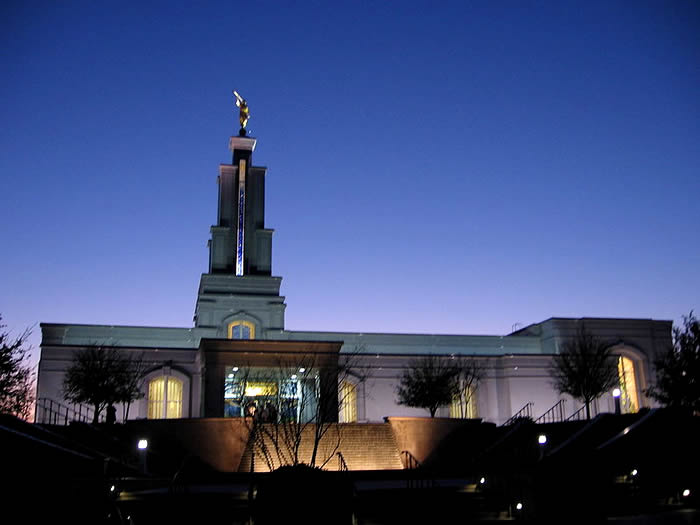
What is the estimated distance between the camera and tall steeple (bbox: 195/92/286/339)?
141 feet

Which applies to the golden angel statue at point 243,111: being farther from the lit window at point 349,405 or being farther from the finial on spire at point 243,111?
the lit window at point 349,405

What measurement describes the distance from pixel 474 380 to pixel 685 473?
23852 millimetres

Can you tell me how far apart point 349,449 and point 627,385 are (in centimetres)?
2210

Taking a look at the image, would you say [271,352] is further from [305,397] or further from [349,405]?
[349,405]

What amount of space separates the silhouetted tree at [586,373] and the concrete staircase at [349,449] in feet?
34.9

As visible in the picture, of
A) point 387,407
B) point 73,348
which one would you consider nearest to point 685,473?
point 387,407

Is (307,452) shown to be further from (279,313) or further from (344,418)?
(279,313)

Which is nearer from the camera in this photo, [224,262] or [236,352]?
[236,352]

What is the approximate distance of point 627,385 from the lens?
1754 inches

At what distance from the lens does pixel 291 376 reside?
35594mm

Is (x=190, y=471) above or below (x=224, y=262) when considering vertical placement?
below

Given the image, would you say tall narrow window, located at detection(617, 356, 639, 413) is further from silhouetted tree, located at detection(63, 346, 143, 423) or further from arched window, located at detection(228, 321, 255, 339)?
silhouetted tree, located at detection(63, 346, 143, 423)

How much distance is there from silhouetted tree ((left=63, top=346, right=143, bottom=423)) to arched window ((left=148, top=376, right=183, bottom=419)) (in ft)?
6.58

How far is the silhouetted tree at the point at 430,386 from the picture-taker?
37.5 m
